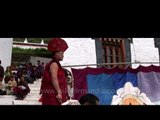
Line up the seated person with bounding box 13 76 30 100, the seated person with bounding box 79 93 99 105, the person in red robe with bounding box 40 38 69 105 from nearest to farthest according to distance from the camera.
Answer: the seated person with bounding box 79 93 99 105, the person in red robe with bounding box 40 38 69 105, the seated person with bounding box 13 76 30 100

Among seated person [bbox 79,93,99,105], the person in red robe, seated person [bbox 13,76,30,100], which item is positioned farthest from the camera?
seated person [bbox 13,76,30,100]

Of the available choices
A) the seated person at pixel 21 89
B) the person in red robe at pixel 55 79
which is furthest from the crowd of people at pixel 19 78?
the person in red robe at pixel 55 79

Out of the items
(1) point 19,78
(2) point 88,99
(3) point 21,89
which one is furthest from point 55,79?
(1) point 19,78

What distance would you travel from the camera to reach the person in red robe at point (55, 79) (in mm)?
3504

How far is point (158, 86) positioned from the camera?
273 inches

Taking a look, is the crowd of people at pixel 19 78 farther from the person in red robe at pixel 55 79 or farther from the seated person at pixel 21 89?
the person in red robe at pixel 55 79

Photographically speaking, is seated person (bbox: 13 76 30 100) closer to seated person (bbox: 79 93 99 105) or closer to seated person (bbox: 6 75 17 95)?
seated person (bbox: 6 75 17 95)

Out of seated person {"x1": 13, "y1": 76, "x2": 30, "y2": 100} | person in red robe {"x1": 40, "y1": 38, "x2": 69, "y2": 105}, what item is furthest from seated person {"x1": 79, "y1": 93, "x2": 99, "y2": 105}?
seated person {"x1": 13, "y1": 76, "x2": 30, "y2": 100}

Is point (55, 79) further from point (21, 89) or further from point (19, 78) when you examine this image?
point (19, 78)

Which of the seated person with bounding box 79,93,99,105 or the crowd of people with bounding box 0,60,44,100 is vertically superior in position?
the crowd of people with bounding box 0,60,44,100

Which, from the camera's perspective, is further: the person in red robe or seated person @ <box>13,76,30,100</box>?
seated person @ <box>13,76,30,100</box>

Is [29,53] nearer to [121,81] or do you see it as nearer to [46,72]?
[121,81]

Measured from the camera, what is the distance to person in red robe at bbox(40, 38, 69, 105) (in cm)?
350
